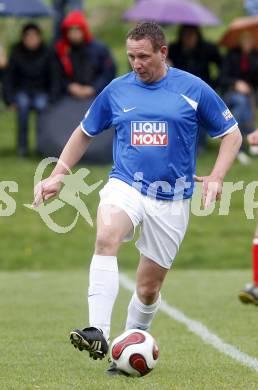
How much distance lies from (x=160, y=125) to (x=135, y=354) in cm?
140

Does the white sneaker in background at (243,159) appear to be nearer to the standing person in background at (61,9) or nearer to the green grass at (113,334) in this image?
the standing person in background at (61,9)

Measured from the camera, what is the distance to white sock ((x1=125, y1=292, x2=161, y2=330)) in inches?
298

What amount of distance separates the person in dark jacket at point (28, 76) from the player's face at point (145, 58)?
11497 mm

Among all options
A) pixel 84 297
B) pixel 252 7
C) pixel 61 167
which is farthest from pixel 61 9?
pixel 61 167

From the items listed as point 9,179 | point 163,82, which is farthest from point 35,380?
point 9,179

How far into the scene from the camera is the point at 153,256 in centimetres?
727

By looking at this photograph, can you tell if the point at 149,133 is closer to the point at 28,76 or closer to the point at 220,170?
the point at 220,170

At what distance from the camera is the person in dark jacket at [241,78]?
19.5 m

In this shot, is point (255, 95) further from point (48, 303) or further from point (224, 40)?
point (48, 303)

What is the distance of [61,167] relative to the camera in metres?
7.39

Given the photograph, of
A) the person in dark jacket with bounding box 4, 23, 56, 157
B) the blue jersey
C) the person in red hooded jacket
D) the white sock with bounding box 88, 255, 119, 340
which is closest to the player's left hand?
the blue jersey

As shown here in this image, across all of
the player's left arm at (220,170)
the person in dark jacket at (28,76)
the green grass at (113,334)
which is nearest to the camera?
the green grass at (113,334)

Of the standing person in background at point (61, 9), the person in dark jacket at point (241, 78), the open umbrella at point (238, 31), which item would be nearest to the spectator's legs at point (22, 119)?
the standing person in background at point (61, 9)

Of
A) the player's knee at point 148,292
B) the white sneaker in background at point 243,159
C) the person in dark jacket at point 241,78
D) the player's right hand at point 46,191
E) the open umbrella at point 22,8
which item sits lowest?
the white sneaker in background at point 243,159
